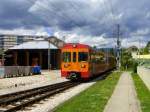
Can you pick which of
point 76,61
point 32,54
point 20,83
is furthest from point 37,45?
point 20,83

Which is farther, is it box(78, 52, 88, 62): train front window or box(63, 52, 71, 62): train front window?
box(63, 52, 71, 62): train front window

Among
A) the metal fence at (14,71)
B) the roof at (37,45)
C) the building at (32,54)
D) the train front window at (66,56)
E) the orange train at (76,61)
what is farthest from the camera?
the building at (32,54)

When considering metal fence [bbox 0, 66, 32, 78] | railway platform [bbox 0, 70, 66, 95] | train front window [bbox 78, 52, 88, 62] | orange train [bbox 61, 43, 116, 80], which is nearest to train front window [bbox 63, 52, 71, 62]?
orange train [bbox 61, 43, 116, 80]

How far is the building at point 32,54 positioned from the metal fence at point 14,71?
3501 cm

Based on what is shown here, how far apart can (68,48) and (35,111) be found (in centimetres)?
2089

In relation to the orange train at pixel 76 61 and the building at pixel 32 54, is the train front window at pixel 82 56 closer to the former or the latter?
the orange train at pixel 76 61

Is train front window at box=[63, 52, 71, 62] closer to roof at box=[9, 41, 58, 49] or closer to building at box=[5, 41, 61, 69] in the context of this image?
building at box=[5, 41, 61, 69]

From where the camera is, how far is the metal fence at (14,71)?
1836 inches

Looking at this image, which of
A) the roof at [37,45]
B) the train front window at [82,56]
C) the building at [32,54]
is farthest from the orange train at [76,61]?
the roof at [37,45]

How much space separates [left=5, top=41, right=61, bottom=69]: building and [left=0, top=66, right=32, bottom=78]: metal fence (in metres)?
35.0

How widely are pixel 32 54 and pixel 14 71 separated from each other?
45041 mm

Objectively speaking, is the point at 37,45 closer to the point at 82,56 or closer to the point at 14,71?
the point at 14,71

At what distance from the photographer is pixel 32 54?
95.2 metres

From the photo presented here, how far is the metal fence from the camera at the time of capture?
46644mm
